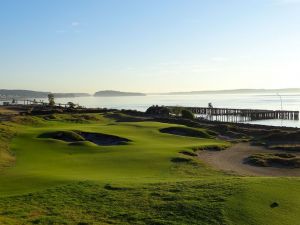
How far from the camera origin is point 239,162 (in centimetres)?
3647

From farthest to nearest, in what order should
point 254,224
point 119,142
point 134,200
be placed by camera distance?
point 119,142 → point 134,200 → point 254,224

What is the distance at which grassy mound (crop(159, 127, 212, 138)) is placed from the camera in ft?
186

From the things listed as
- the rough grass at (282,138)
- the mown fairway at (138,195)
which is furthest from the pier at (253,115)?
the mown fairway at (138,195)

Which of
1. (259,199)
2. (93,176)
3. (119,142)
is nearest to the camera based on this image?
(259,199)

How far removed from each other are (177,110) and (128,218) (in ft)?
311

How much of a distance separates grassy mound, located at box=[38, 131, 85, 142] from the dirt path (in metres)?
14.3

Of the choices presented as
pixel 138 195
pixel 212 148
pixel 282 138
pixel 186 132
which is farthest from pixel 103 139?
pixel 138 195

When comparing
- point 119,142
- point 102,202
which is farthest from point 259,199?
point 119,142

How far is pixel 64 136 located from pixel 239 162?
20052 mm

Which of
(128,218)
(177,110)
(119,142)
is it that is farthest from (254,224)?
(177,110)

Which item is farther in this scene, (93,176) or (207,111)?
(207,111)

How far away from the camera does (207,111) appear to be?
481 ft

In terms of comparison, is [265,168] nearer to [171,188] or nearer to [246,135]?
[171,188]

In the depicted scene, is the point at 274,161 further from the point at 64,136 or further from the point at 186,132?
the point at 64,136
